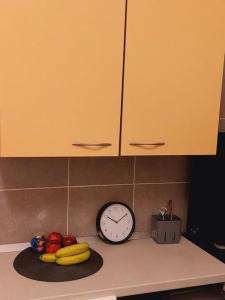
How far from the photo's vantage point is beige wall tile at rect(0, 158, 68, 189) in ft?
5.53

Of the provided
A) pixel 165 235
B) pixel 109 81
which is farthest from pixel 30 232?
pixel 109 81

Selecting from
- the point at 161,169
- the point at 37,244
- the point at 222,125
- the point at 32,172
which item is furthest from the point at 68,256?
the point at 222,125

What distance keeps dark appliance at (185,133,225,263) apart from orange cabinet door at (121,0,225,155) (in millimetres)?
182

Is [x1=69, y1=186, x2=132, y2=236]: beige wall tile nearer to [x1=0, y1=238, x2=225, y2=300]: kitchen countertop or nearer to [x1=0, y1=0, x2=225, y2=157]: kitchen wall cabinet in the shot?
[x1=0, y1=238, x2=225, y2=300]: kitchen countertop

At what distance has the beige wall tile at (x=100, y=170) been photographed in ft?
5.92

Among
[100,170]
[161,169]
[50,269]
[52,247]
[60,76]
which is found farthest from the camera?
[161,169]

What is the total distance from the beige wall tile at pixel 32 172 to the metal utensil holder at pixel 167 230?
1.64 ft

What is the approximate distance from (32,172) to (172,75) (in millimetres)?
746

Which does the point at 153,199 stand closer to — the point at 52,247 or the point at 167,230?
the point at 167,230

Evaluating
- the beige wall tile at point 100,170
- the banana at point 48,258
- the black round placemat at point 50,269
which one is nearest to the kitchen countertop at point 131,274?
the black round placemat at point 50,269

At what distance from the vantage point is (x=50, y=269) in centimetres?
152

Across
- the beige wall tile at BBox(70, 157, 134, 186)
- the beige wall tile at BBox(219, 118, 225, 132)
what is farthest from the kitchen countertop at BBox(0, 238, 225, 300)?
the beige wall tile at BBox(219, 118, 225, 132)

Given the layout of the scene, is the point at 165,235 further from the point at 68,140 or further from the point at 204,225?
the point at 68,140

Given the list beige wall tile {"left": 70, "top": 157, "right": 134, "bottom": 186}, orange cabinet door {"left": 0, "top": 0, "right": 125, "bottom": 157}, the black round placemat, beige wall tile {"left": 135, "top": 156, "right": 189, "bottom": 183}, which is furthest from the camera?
beige wall tile {"left": 135, "top": 156, "right": 189, "bottom": 183}
